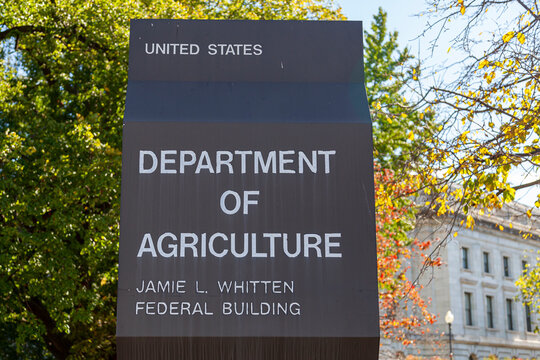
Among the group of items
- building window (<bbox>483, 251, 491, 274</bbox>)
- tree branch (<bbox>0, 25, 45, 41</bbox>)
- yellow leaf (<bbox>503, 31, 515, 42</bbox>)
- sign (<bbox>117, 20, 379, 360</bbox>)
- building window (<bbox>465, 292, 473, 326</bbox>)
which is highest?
building window (<bbox>483, 251, 491, 274</bbox>)

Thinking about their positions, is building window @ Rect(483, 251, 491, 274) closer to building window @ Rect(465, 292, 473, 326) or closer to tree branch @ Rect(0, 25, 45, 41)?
building window @ Rect(465, 292, 473, 326)

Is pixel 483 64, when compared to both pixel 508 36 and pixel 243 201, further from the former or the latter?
pixel 243 201

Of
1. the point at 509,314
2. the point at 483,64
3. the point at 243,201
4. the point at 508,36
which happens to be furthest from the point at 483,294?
the point at 243,201

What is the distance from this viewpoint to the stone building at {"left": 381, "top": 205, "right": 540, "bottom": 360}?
56406 millimetres

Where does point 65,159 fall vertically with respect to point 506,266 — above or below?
below

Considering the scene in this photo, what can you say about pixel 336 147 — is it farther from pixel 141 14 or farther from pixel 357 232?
pixel 141 14

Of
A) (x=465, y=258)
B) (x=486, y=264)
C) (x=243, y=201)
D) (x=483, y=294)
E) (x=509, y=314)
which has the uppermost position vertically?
(x=465, y=258)

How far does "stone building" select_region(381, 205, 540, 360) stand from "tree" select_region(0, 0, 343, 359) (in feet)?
122

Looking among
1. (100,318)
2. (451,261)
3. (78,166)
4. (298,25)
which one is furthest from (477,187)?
(451,261)

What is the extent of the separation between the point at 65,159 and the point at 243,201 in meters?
13.0

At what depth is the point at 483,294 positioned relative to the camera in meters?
60.8

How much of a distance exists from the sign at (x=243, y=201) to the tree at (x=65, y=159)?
445 inches

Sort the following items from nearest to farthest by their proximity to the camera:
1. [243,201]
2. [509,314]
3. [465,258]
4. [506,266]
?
[243,201] → [465,258] → [509,314] → [506,266]

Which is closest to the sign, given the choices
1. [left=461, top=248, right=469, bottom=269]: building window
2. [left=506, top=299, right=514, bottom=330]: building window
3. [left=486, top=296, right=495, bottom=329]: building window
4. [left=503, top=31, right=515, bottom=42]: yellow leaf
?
[left=503, top=31, right=515, bottom=42]: yellow leaf
